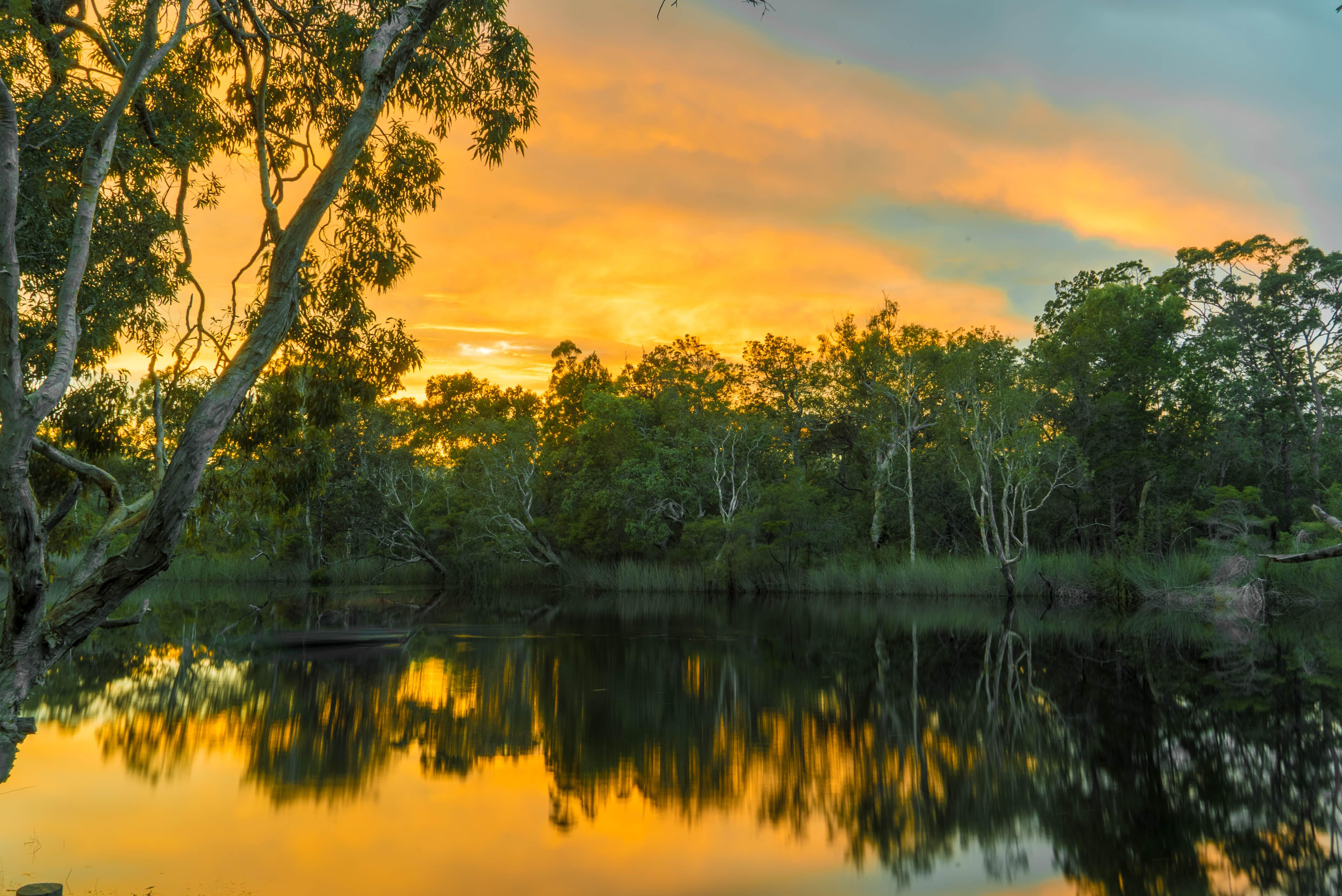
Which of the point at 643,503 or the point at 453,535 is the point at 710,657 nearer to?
the point at 643,503

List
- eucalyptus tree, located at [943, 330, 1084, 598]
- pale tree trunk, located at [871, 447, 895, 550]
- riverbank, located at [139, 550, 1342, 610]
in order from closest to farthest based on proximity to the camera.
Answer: riverbank, located at [139, 550, 1342, 610] < eucalyptus tree, located at [943, 330, 1084, 598] < pale tree trunk, located at [871, 447, 895, 550]

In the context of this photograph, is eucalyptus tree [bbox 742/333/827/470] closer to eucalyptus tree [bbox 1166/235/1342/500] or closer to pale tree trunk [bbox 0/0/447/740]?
eucalyptus tree [bbox 1166/235/1342/500]

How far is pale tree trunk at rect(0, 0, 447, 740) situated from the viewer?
16.3ft

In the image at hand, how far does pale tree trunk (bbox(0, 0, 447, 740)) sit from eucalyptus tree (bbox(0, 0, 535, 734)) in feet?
0.04

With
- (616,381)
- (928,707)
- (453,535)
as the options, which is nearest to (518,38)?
(928,707)

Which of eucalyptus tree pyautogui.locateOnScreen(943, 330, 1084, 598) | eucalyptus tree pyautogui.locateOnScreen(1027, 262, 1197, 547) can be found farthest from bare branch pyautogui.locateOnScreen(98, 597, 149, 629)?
eucalyptus tree pyautogui.locateOnScreen(1027, 262, 1197, 547)

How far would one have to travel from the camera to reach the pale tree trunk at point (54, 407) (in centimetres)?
496

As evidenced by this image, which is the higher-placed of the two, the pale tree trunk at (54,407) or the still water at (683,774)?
the pale tree trunk at (54,407)

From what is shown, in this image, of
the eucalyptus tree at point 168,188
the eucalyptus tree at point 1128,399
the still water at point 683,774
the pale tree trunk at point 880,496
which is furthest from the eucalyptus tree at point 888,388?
the eucalyptus tree at point 168,188

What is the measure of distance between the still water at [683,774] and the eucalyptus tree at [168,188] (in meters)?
2.58

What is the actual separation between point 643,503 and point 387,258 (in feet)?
96.3

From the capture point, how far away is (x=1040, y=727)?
1110 cm

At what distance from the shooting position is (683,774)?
357 inches

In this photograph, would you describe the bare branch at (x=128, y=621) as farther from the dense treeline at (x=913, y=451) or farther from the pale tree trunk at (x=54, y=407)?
the dense treeline at (x=913, y=451)
